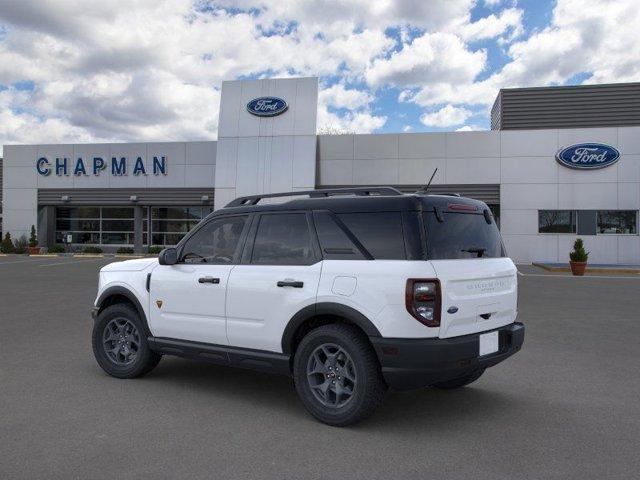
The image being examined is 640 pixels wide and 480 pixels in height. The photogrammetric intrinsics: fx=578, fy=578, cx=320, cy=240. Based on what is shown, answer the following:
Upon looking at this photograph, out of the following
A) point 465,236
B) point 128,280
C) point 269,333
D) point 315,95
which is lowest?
point 269,333

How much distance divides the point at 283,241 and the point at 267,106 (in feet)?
79.6

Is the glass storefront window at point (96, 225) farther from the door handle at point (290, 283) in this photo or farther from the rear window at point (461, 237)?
the rear window at point (461, 237)

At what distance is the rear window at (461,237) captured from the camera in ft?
14.4

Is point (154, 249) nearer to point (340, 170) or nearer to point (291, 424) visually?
point (340, 170)

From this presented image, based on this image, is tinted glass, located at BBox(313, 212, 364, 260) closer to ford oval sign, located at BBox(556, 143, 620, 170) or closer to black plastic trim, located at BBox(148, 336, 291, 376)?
black plastic trim, located at BBox(148, 336, 291, 376)

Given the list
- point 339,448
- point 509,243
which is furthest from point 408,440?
point 509,243

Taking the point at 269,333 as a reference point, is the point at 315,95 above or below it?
above

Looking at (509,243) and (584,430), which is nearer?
(584,430)

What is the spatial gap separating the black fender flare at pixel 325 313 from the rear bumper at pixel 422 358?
0.10 m

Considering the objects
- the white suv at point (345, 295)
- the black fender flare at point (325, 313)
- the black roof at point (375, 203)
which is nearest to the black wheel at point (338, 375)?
the white suv at point (345, 295)

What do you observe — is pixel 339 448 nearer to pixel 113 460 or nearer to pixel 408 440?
pixel 408 440

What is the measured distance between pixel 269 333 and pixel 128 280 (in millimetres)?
1964

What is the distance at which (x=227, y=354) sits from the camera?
202 inches

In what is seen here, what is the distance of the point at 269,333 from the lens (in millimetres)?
4875
